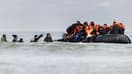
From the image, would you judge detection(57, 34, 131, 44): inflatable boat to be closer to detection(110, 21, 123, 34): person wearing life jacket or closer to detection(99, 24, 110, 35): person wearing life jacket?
detection(110, 21, 123, 34): person wearing life jacket

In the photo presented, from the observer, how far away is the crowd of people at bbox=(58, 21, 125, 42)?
1273 inches

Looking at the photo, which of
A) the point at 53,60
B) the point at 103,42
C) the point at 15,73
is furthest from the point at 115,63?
the point at 103,42

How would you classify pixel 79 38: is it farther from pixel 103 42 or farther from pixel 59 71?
pixel 59 71

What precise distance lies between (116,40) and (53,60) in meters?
13.5

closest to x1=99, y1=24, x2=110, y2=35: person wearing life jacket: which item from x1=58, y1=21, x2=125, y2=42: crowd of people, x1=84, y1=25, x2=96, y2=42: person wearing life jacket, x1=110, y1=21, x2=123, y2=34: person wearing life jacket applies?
x1=58, y1=21, x2=125, y2=42: crowd of people

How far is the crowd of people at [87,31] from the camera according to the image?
1273 inches

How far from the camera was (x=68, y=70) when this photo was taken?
15617 mm

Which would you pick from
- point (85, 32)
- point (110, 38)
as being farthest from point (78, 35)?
point (110, 38)

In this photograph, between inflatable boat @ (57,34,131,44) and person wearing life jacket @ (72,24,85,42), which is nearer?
inflatable boat @ (57,34,131,44)

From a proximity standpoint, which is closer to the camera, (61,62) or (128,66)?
(128,66)

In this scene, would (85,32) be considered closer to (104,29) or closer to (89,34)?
(89,34)

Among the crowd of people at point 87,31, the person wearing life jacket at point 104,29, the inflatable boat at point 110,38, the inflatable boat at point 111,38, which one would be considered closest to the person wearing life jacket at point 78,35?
the crowd of people at point 87,31

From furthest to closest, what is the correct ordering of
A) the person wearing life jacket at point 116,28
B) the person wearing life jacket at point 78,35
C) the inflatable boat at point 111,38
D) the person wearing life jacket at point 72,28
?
1. the person wearing life jacket at point 72,28
2. the person wearing life jacket at point 78,35
3. the person wearing life jacket at point 116,28
4. the inflatable boat at point 111,38

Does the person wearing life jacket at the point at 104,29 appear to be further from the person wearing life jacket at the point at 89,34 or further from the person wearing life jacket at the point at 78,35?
the person wearing life jacket at the point at 78,35
